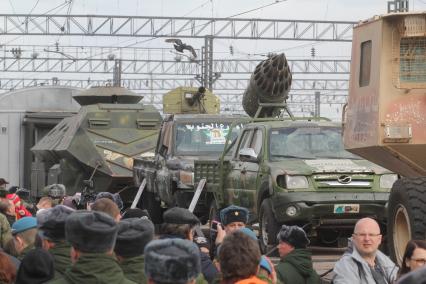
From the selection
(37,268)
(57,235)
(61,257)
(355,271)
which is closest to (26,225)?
(57,235)

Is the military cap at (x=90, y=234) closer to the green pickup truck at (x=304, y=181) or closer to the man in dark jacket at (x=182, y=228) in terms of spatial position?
the man in dark jacket at (x=182, y=228)

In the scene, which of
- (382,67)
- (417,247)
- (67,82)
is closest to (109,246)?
(417,247)

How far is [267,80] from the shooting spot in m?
18.3

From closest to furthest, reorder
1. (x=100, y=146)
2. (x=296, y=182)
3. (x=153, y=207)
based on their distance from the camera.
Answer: (x=296, y=182) < (x=153, y=207) < (x=100, y=146)

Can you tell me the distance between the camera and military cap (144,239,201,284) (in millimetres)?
4844

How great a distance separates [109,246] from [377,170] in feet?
28.2

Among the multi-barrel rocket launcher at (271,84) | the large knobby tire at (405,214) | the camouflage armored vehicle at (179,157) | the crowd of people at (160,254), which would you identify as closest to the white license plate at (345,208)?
the large knobby tire at (405,214)

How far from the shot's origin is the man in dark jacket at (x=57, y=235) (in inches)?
263

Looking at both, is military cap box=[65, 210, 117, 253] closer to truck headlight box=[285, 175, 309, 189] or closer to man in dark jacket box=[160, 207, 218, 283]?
man in dark jacket box=[160, 207, 218, 283]

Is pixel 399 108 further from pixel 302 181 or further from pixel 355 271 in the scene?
pixel 355 271

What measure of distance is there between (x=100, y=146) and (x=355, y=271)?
15480 millimetres

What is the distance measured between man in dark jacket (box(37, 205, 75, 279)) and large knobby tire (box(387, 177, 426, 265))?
4.44 m

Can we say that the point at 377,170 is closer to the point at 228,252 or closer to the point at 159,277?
the point at 228,252

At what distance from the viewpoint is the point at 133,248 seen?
21.3 ft
